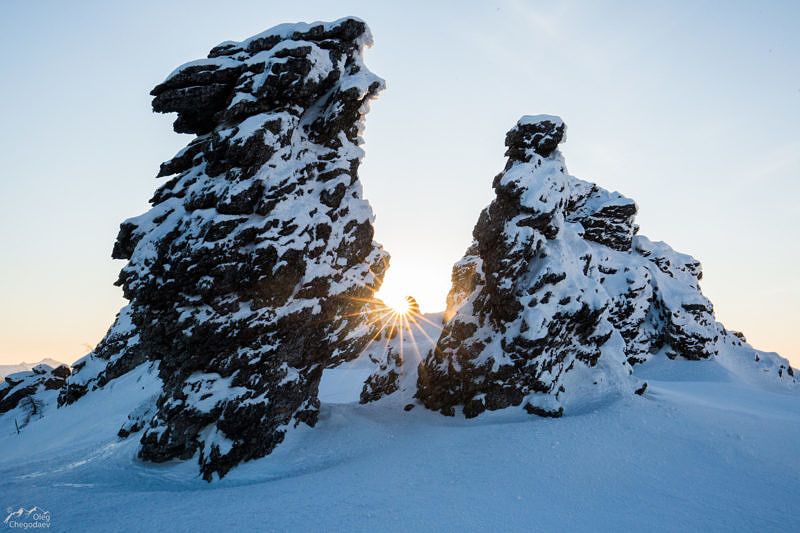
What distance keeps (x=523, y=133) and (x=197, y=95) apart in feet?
69.8

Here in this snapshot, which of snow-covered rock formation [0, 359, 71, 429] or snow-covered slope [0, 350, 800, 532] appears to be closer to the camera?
snow-covered slope [0, 350, 800, 532]

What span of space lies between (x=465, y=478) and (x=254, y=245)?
49.9 ft

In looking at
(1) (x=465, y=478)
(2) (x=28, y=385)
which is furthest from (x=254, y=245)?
(2) (x=28, y=385)

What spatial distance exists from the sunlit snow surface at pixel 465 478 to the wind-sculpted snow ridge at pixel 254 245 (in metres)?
2.15

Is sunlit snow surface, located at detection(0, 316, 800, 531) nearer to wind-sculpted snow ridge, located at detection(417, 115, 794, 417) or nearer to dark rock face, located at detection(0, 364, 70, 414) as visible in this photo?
wind-sculpted snow ridge, located at detection(417, 115, 794, 417)

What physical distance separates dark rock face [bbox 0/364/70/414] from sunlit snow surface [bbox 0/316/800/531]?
1502 inches

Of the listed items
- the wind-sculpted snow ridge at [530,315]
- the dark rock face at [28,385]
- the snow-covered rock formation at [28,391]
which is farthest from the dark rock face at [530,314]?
the dark rock face at [28,385]

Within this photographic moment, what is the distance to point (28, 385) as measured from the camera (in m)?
52.5

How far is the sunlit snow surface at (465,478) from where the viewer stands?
12.7 m

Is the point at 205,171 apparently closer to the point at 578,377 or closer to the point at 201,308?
the point at 201,308

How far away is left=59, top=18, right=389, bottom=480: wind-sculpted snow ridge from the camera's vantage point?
19.4 meters

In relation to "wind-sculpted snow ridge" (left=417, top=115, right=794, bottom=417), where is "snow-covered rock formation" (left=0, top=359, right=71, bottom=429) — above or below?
below

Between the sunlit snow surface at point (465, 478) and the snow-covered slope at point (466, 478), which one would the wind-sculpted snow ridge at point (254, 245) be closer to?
the sunlit snow surface at point (465, 478)

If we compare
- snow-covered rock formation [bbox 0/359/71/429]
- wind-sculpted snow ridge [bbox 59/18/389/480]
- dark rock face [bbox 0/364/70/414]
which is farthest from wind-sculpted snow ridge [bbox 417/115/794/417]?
dark rock face [bbox 0/364/70/414]
